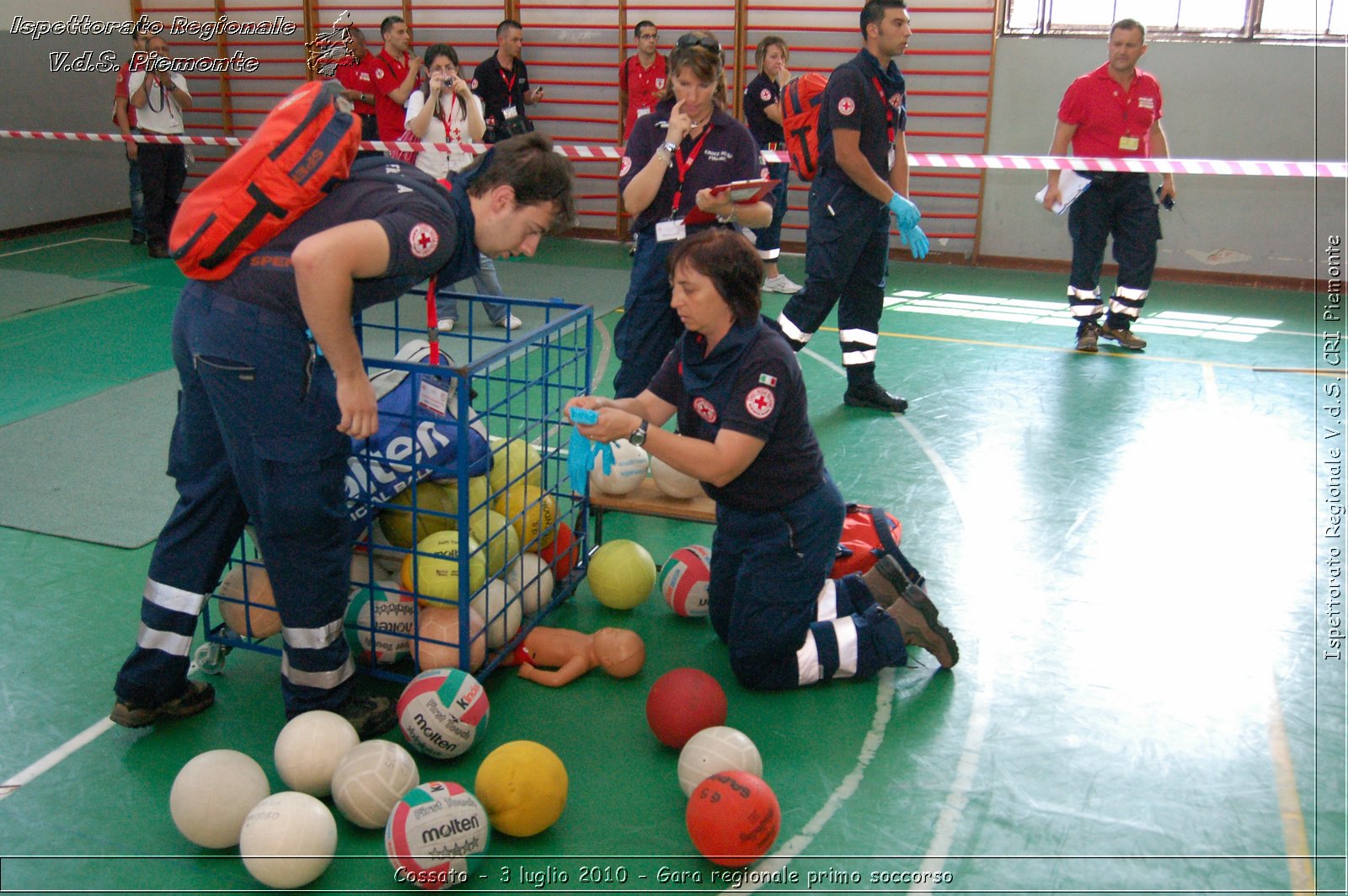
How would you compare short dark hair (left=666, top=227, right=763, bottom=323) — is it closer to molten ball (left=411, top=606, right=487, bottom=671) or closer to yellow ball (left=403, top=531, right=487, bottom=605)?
yellow ball (left=403, top=531, right=487, bottom=605)

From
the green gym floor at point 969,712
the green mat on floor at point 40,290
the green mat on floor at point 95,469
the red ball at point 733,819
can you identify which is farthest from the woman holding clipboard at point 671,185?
the green mat on floor at point 40,290

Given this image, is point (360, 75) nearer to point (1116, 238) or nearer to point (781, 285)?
point (781, 285)

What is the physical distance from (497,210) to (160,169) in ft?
30.7

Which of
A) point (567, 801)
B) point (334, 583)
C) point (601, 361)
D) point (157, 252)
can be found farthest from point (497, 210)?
point (157, 252)

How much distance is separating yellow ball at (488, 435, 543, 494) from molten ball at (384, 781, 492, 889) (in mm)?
1187

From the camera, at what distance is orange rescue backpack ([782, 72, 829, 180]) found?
6.14 meters

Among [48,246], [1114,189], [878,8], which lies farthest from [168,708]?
[48,246]

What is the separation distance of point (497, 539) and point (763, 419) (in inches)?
41.3

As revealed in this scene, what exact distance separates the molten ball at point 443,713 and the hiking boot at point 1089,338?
5.98 meters

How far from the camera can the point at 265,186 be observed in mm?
2752

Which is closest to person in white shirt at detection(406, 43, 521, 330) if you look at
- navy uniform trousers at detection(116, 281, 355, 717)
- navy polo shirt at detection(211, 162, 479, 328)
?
navy uniform trousers at detection(116, 281, 355, 717)

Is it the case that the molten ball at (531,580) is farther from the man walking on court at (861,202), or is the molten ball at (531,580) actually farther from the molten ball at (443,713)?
the man walking on court at (861,202)

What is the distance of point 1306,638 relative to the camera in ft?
13.1

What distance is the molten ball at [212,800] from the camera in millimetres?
2717
